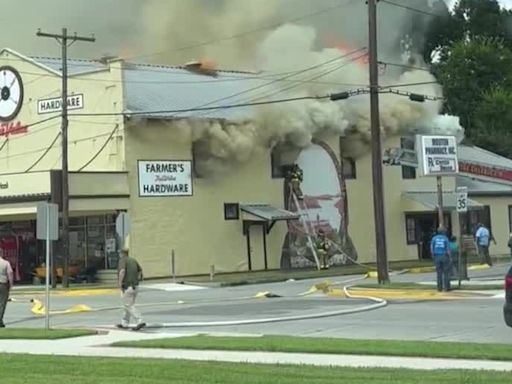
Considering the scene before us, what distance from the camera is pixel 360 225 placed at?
44.1m

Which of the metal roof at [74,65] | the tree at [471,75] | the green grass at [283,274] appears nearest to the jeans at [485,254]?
the green grass at [283,274]

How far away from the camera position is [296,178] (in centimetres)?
4150

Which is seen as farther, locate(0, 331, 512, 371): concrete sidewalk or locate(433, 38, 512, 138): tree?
locate(433, 38, 512, 138): tree

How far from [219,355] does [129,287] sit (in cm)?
545

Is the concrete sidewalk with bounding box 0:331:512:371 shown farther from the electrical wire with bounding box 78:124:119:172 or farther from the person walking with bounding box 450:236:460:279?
the electrical wire with bounding box 78:124:119:172

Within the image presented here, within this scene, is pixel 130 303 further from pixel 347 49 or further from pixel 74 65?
pixel 347 49

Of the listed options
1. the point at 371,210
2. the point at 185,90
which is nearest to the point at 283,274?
the point at 185,90

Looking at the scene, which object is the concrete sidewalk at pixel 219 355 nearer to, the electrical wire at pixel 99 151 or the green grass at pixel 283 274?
the green grass at pixel 283 274

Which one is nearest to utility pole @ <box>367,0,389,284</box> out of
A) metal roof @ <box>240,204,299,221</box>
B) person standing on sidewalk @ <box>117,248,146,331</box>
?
metal roof @ <box>240,204,299,221</box>

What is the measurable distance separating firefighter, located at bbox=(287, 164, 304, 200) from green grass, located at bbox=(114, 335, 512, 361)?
88.8ft

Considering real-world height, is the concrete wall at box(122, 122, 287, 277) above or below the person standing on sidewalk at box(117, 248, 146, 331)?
above

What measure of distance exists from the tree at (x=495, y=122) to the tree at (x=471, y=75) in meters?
1.85

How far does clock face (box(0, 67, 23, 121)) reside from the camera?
41.3 m

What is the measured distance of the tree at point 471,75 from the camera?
71.4 m
